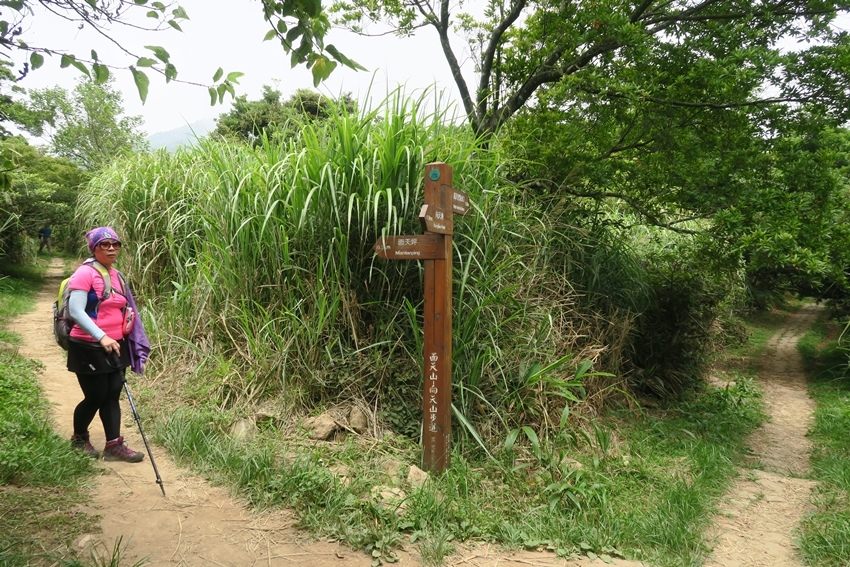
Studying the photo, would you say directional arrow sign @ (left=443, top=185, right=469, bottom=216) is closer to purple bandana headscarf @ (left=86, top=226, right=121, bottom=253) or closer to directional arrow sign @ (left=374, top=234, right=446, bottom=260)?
directional arrow sign @ (left=374, top=234, right=446, bottom=260)

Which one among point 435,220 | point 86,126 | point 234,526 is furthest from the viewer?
point 86,126

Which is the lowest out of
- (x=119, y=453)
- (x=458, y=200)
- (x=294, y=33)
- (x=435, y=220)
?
(x=119, y=453)

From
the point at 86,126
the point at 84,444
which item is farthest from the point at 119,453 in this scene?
the point at 86,126

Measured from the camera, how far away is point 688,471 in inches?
182

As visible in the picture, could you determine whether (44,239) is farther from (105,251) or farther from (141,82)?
(141,82)

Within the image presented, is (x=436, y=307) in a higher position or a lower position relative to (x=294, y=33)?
lower

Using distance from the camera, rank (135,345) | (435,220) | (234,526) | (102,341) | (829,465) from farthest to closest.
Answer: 1. (829,465)
2. (135,345)
3. (435,220)
4. (102,341)
5. (234,526)

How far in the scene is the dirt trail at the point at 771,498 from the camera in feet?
11.6

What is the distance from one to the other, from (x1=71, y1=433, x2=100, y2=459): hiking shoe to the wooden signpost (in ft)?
6.95

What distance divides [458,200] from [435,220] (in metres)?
0.34

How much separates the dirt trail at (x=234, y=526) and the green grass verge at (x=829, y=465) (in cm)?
14

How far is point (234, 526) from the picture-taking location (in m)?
3.15

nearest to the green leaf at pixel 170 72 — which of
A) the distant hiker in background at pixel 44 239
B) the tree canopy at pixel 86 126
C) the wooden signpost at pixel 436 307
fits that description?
the wooden signpost at pixel 436 307

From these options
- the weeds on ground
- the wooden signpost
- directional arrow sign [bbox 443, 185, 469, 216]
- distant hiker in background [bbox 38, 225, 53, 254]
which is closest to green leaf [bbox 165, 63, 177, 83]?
the wooden signpost
